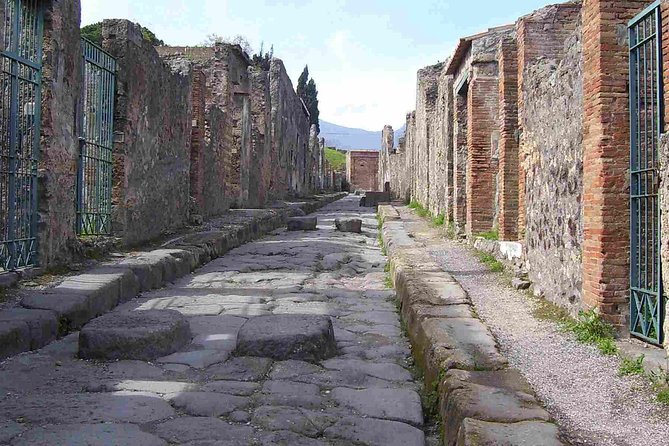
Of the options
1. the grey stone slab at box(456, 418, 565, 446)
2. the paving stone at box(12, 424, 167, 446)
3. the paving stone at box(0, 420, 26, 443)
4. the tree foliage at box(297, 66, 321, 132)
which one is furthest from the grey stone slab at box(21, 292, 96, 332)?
the tree foliage at box(297, 66, 321, 132)

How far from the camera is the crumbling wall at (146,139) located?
797cm

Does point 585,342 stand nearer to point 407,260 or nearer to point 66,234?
point 407,260

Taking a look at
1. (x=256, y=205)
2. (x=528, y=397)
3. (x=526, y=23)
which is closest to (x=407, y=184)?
(x=256, y=205)

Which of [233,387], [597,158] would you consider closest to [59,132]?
[233,387]

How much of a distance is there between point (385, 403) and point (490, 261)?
476cm

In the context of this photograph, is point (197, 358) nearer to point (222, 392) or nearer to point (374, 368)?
point (222, 392)

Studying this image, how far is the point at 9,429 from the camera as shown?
272 cm

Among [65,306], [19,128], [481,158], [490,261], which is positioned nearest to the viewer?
[65,306]

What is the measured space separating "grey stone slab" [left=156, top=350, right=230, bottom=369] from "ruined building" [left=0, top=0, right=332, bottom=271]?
207cm

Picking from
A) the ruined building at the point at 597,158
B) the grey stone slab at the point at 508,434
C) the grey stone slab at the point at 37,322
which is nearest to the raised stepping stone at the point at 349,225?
the ruined building at the point at 597,158

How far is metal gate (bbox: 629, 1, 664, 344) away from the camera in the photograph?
3.91m

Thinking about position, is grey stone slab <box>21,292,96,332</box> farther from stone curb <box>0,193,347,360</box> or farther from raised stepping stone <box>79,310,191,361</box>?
raised stepping stone <box>79,310,191,361</box>

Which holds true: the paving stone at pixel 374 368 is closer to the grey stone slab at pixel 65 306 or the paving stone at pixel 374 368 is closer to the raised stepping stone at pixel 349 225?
the grey stone slab at pixel 65 306

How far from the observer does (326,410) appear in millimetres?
3117
